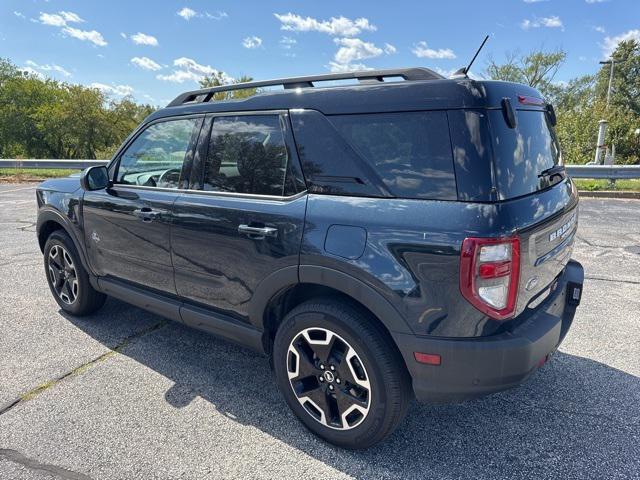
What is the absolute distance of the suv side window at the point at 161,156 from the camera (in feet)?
9.78

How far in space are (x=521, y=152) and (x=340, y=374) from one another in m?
1.43

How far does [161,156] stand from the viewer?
3230 millimetres

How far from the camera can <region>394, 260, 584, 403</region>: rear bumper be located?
1.92 metres

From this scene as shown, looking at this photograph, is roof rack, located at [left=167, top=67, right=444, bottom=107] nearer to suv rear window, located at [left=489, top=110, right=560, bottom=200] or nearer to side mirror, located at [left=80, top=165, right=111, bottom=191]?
suv rear window, located at [left=489, top=110, right=560, bottom=200]

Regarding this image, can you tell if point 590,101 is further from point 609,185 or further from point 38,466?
point 38,466

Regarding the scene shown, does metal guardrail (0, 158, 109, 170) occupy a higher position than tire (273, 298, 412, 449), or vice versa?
metal guardrail (0, 158, 109, 170)

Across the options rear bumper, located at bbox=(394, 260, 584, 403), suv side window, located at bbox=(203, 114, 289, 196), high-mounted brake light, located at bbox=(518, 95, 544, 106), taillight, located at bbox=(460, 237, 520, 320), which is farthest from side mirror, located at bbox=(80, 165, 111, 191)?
high-mounted brake light, located at bbox=(518, 95, 544, 106)

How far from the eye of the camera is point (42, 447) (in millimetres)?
2357

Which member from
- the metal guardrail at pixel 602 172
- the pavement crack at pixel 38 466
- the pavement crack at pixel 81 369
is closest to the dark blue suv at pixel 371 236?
the pavement crack at pixel 81 369

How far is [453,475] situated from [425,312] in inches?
34.5

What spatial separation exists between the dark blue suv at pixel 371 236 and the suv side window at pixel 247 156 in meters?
0.01

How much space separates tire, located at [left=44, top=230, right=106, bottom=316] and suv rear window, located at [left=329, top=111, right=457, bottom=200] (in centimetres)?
291

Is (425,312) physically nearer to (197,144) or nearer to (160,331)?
(197,144)

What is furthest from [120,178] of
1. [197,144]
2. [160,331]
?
[160,331]
